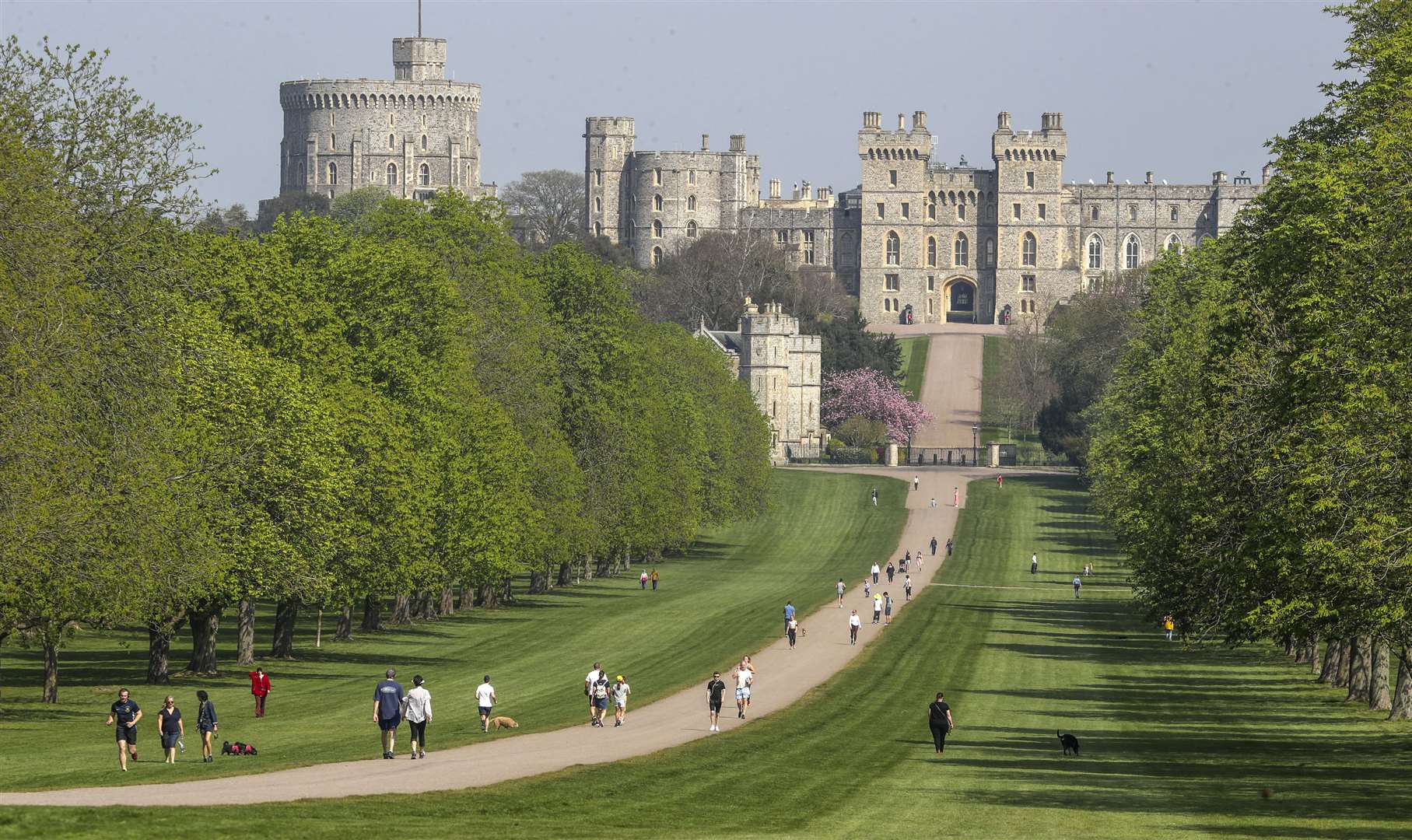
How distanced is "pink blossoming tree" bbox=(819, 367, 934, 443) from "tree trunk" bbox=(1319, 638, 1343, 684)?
103 metres

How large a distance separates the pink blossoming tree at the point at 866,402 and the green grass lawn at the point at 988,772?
92.7 metres

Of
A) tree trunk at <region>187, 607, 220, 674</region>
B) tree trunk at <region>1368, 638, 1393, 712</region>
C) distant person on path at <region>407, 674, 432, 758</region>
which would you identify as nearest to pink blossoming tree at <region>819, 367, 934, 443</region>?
tree trunk at <region>187, 607, 220, 674</region>

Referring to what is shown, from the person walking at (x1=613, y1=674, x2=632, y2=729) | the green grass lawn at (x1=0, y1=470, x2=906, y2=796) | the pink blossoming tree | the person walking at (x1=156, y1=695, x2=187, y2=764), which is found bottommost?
the green grass lawn at (x1=0, y1=470, x2=906, y2=796)

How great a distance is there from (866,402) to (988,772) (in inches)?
4814

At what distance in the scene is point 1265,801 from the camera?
31922 millimetres

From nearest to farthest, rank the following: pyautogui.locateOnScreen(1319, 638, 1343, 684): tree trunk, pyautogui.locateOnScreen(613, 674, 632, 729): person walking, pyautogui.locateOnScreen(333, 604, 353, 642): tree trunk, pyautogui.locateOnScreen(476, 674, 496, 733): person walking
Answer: pyautogui.locateOnScreen(476, 674, 496, 733): person walking
pyautogui.locateOnScreen(613, 674, 632, 729): person walking
pyautogui.locateOnScreen(1319, 638, 1343, 684): tree trunk
pyautogui.locateOnScreen(333, 604, 353, 642): tree trunk

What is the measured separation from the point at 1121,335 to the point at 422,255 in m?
56.4

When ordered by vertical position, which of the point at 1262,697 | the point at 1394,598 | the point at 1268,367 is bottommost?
the point at 1262,697

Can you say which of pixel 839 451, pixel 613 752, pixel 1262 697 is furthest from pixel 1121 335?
pixel 613 752

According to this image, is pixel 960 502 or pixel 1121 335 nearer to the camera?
pixel 1121 335

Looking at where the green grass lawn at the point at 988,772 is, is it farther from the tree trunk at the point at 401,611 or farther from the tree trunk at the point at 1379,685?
the tree trunk at the point at 401,611

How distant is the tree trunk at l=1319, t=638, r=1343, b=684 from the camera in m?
52.8

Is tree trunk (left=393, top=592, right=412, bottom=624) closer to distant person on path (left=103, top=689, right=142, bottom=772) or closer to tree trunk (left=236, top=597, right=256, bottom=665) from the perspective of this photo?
tree trunk (left=236, top=597, right=256, bottom=665)

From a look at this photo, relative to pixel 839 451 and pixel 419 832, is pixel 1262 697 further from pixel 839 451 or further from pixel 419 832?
pixel 839 451
